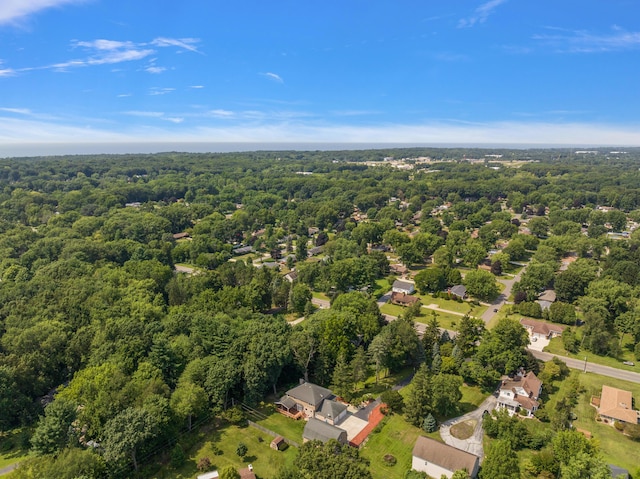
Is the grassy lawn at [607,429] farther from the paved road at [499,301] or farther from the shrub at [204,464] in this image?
the shrub at [204,464]

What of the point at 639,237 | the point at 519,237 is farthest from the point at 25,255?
the point at 639,237

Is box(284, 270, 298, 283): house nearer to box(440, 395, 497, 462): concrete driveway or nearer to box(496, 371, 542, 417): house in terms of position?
box(440, 395, 497, 462): concrete driveway

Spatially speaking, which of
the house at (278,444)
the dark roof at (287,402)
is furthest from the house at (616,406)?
the house at (278,444)

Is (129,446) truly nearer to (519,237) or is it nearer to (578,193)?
(519,237)

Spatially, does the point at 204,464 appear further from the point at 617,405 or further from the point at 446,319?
the point at 446,319

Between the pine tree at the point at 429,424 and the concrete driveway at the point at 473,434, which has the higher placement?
the pine tree at the point at 429,424
